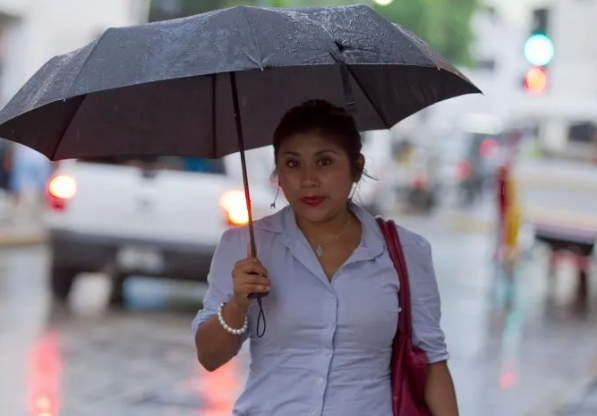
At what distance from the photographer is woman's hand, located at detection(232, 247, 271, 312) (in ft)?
9.90

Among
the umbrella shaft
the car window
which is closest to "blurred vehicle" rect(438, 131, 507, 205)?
the car window

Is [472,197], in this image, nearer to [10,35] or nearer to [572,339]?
→ [10,35]

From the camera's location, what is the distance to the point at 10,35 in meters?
26.6

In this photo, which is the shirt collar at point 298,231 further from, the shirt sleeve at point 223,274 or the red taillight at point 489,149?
the red taillight at point 489,149

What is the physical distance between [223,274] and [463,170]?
33692mm

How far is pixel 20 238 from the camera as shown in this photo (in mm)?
18359

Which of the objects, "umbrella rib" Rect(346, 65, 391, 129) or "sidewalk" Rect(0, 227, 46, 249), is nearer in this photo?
"umbrella rib" Rect(346, 65, 391, 129)

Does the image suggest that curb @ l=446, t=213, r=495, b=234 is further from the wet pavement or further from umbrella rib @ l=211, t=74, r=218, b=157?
umbrella rib @ l=211, t=74, r=218, b=157

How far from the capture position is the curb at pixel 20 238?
18.0 meters

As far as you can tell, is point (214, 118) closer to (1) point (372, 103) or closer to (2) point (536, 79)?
(1) point (372, 103)

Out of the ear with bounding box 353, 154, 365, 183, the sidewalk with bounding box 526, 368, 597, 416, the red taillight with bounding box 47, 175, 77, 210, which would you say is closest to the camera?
the ear with bounding box 353, 154, 365, 183

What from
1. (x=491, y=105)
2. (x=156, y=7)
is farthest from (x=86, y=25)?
(x=491, y=105)

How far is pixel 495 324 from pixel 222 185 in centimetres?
298

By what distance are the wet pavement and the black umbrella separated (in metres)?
3.42
